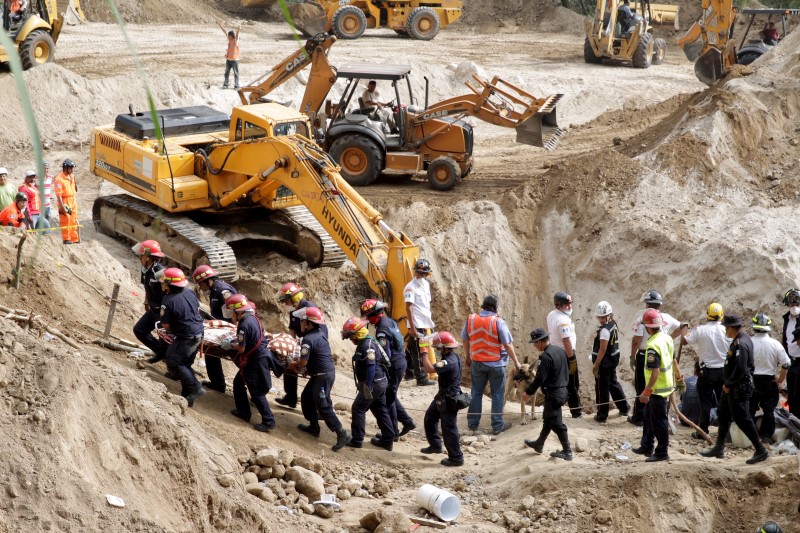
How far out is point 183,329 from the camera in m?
9.52

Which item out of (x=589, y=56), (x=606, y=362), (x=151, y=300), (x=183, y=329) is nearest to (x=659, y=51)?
(x=589, y=56)

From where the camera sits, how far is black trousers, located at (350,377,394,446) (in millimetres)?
9922

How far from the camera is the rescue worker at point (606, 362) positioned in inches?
438

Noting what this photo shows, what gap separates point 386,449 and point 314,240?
5761mm

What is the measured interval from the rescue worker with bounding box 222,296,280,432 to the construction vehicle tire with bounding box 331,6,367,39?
77.6 ft

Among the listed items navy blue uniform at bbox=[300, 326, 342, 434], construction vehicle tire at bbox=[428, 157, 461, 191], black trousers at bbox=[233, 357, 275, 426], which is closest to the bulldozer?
construction vehicle tire at bbox=[428, 157, 461, 191]

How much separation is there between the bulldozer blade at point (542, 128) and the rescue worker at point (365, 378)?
1004cm

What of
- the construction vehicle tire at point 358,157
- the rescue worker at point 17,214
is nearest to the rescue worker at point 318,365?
the rescue worker at point 17,214

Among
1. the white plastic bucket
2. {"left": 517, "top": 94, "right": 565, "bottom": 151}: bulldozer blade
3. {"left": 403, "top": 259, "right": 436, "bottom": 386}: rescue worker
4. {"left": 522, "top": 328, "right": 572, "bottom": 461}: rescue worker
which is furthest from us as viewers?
{"left": 517, "top": 94, "right": 565, "bottom": 151}: bulldozer blade

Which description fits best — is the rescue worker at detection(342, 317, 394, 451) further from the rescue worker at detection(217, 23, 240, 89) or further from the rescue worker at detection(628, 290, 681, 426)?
the rescue worker at detection(217, 23, 240, 89)

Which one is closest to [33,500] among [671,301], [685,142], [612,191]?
[671,301]

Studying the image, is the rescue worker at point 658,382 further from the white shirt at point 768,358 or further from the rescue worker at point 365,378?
the rescue worker at point 365,378

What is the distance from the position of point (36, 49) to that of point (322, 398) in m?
17.5

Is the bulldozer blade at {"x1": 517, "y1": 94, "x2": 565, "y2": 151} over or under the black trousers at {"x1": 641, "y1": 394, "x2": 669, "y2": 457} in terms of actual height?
over
